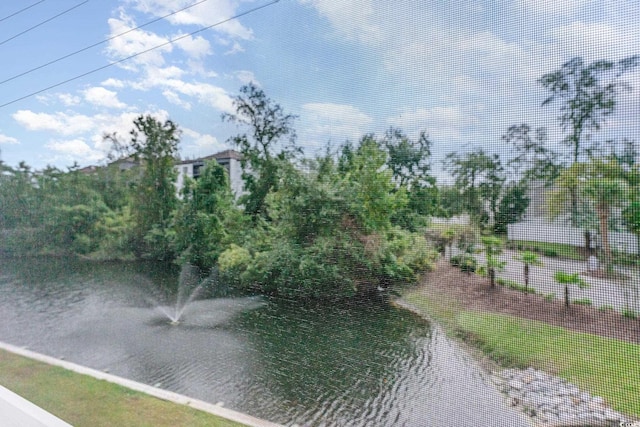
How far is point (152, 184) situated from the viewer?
1783 mm

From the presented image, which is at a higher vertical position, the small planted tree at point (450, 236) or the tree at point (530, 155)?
the tree at point (530, 155)

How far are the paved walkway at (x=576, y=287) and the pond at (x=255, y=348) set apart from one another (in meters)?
0.23

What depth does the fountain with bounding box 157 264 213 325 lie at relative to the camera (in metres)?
1.51

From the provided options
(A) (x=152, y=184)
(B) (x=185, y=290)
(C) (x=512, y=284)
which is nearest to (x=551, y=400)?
(C) (x=512, y=284)

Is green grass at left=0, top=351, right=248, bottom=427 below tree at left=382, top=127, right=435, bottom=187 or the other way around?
below

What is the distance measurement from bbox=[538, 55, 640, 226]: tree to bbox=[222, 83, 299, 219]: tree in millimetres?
797

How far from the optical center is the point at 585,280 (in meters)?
0.68

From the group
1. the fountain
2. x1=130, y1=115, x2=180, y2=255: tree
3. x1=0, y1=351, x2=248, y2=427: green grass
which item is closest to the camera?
x1=0, y1=351, x2=248, y2=427: green grass

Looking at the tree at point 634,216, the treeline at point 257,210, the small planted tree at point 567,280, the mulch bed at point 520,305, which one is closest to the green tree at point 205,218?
the treeline at point 257,210

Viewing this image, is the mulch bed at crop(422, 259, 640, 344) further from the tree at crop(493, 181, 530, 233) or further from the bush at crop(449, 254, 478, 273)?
the tree at crop(493, 181, 530, 233)

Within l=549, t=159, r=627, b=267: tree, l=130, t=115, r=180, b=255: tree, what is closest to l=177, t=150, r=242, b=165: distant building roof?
l=130, t=115, r=180, b=255: tree

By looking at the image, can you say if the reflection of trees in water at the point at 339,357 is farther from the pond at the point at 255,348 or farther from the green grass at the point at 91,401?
the green grass at the point at 91,401

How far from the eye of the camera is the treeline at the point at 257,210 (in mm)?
1018

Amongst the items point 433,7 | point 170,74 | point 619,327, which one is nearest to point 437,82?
point 433,7
